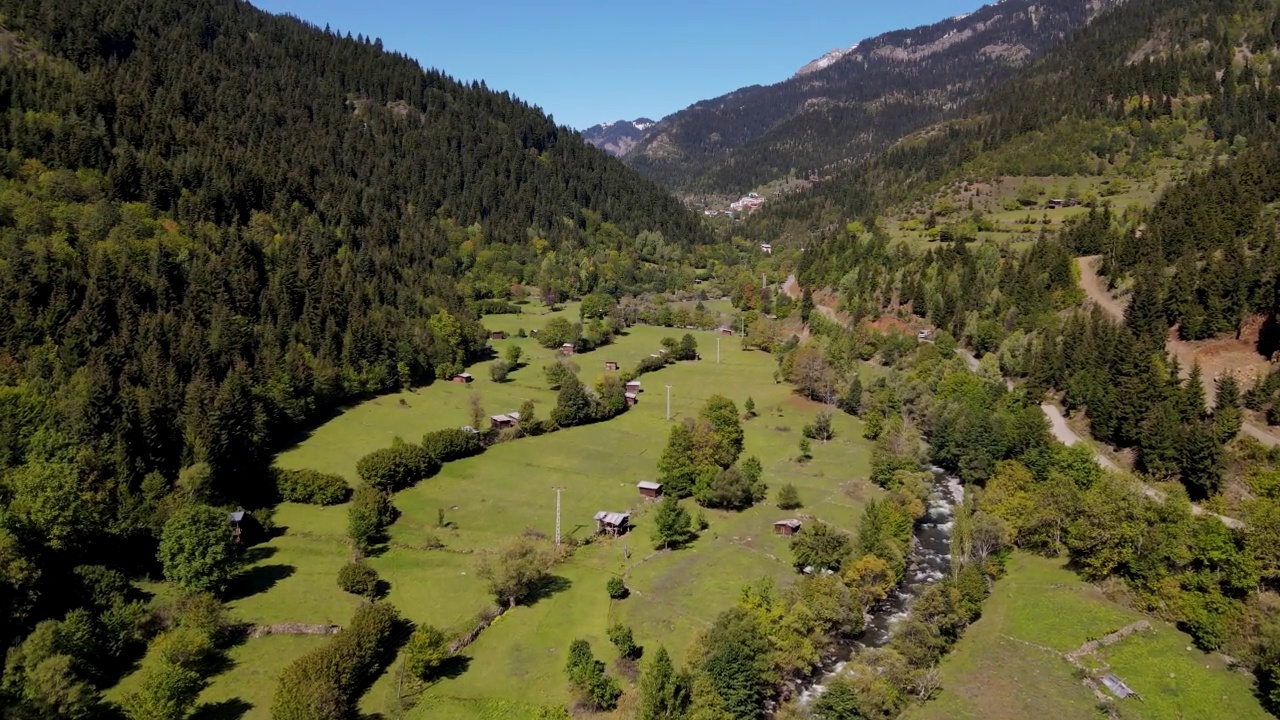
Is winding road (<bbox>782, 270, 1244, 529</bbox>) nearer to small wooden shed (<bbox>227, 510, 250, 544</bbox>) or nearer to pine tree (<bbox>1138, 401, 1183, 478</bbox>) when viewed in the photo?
pine tree (<bbox>1138, 401, 1183, 478</bbox>)

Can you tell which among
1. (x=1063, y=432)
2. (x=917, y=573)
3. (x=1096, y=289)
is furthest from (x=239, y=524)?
(x=1096, y=289)

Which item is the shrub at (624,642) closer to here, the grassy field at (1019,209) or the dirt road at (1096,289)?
the dirt road at (1096,289)

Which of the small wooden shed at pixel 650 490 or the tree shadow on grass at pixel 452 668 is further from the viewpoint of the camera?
the small wooden shed at pixel 650 490

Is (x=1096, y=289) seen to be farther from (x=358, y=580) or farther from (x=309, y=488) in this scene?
(x=309, y=488)

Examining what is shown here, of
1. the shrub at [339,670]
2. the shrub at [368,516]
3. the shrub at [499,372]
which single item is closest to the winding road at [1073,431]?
the shrub at [339,670]

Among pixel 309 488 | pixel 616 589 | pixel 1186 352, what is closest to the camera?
pixel 616 589

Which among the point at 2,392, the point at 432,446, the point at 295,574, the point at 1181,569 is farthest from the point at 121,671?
the point at 1181,569

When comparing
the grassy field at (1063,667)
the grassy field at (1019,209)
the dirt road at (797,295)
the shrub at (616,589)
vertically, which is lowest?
the grassy field at (1063,667)
